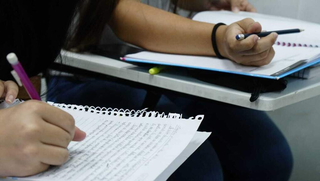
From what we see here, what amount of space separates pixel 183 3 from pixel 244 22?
1.40 ft

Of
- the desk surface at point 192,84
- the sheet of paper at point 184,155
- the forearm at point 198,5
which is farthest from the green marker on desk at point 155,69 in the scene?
the forearm at point 198,5

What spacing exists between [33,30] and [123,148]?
331 millimetres

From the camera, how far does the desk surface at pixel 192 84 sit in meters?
0.58

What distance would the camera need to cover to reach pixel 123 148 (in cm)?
45

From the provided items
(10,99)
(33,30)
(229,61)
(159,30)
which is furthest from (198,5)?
(10,99)

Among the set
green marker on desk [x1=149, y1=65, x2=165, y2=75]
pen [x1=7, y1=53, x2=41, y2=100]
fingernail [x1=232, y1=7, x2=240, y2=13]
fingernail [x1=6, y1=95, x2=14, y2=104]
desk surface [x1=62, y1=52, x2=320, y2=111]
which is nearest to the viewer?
pen [x1=7, y1=53, x2=41, y2=100]

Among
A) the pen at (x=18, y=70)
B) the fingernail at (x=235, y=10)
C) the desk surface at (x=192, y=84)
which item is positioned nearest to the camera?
the pen at (x=18, y=70)

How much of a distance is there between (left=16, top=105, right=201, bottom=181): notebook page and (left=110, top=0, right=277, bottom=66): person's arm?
0.22 m

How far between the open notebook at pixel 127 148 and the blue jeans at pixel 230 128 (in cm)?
29

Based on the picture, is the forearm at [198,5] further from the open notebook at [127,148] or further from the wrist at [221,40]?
the open notebook at [127,148]

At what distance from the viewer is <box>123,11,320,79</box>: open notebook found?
0.62 meters

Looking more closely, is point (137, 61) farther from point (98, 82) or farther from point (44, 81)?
point (44, 81)

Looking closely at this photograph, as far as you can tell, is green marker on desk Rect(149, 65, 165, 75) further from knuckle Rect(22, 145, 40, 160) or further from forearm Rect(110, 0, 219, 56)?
knuckle Rect(22, 145, 40, 160)

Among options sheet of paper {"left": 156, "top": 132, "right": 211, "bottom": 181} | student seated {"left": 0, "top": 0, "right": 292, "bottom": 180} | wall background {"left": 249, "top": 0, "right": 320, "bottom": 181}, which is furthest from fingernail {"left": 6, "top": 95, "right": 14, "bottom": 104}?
wall background {"left": 249, "top": 0, "right": 320, "bottom": 181}
